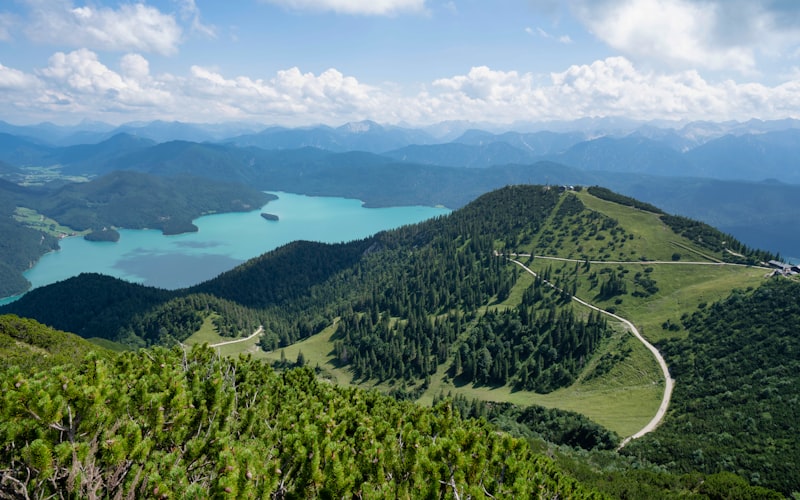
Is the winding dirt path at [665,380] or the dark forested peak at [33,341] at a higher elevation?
the dark forested peak at [33,341]

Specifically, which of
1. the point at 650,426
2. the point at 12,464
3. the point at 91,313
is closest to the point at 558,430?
the point at 650,426

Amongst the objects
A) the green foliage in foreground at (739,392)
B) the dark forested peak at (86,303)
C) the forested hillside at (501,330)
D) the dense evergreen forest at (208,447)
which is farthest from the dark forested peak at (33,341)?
the dark forested peak at (86,303)

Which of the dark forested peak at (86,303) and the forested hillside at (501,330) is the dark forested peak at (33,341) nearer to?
the forested hillside at (501,330)

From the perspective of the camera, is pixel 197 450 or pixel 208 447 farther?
pixel 208 447

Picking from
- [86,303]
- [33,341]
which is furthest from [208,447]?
[86,303]

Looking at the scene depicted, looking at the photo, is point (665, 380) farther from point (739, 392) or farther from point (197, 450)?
point (197, 450)
